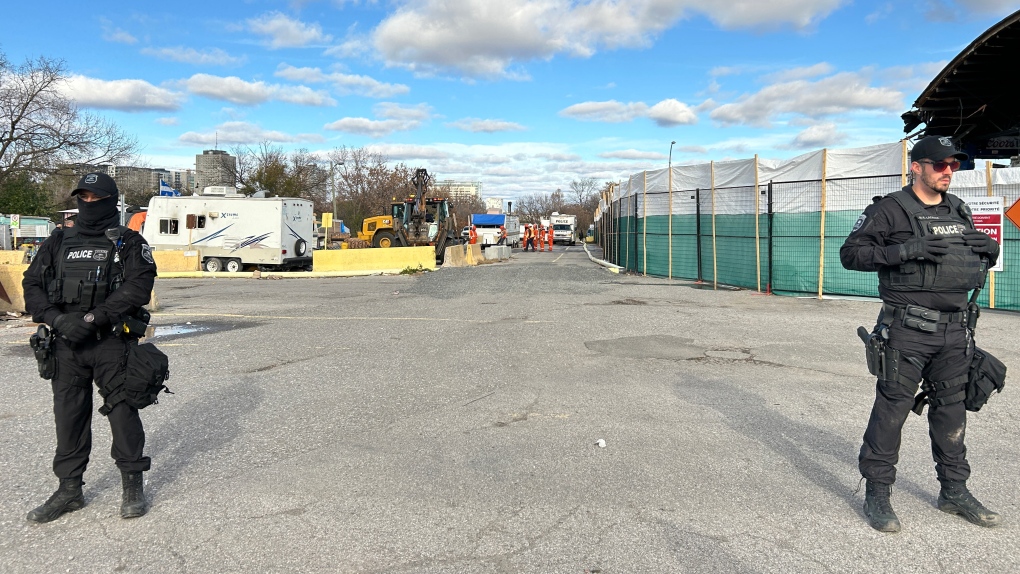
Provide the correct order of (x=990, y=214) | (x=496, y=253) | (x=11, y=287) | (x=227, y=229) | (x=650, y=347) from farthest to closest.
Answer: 1. (x=496, y=253)
2. (x=227, y=229)
3. (x=11, y=287)
4. (x=990, y=214)
5. (x=650, y=347)

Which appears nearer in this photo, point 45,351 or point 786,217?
point 45,351

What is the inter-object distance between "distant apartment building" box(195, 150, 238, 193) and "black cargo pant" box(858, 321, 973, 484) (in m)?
61.7

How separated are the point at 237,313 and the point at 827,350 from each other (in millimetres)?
10444

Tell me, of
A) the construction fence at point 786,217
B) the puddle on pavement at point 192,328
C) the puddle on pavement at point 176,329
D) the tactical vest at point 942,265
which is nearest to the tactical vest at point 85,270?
the tactical vest at point 942,265

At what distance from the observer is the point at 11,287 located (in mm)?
12375

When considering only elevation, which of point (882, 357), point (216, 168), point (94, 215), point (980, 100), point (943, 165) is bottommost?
point (882, 357)

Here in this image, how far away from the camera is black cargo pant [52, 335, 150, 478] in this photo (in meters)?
3.88

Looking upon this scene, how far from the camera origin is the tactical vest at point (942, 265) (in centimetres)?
373

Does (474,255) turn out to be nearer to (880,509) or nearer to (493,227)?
(880,509)

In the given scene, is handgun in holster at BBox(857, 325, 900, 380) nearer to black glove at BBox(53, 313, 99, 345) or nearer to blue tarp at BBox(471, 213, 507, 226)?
black glove at BBox(53, 313, 99, 345)

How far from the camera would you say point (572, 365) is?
26.6 ft

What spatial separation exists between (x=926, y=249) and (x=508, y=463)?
2.89m

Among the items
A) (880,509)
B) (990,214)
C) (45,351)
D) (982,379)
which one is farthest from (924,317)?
(990,214)

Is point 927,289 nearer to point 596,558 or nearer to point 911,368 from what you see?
point 911,368
